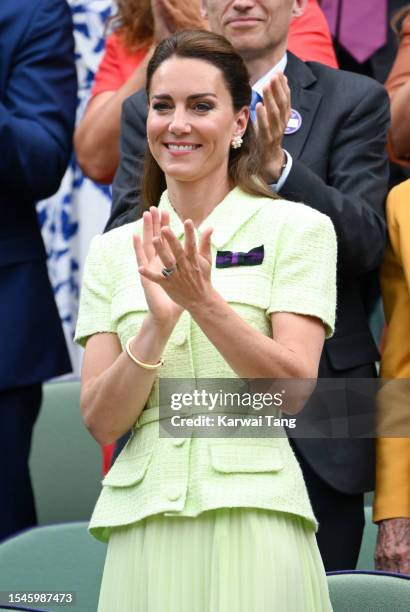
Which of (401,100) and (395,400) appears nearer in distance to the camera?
(395,400)

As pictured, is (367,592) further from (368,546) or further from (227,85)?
(227,85)

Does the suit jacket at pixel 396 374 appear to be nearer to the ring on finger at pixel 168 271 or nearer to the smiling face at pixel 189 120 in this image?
the smiling face at pixel 189 120

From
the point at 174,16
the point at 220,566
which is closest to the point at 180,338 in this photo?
the point at 220,566

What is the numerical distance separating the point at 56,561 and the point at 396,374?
3.33 feet

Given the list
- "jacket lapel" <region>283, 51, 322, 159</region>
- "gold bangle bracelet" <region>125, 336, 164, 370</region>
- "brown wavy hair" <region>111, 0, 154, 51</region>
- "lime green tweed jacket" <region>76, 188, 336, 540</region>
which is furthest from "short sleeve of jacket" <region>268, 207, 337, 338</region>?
"brown wavy hair" <region>111, 0, 154, 51</region>

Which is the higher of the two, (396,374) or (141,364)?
(141,364)

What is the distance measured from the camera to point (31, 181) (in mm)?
4090

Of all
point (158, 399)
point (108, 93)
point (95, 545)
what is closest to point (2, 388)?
point (95, 545)

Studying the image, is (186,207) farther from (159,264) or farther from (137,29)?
(137,29)

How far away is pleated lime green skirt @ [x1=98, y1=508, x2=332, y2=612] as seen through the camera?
8.90 ft

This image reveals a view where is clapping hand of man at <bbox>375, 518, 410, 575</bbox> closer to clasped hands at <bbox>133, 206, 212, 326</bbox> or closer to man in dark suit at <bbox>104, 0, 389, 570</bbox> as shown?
man in dark suit at <bbox>104, 0, 389, 570</bbox>

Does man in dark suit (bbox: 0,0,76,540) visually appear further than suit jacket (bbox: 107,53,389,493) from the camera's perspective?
Yes

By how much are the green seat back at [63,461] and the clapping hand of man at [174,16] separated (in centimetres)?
134

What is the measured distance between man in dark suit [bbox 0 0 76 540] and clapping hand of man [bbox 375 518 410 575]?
119 cm
